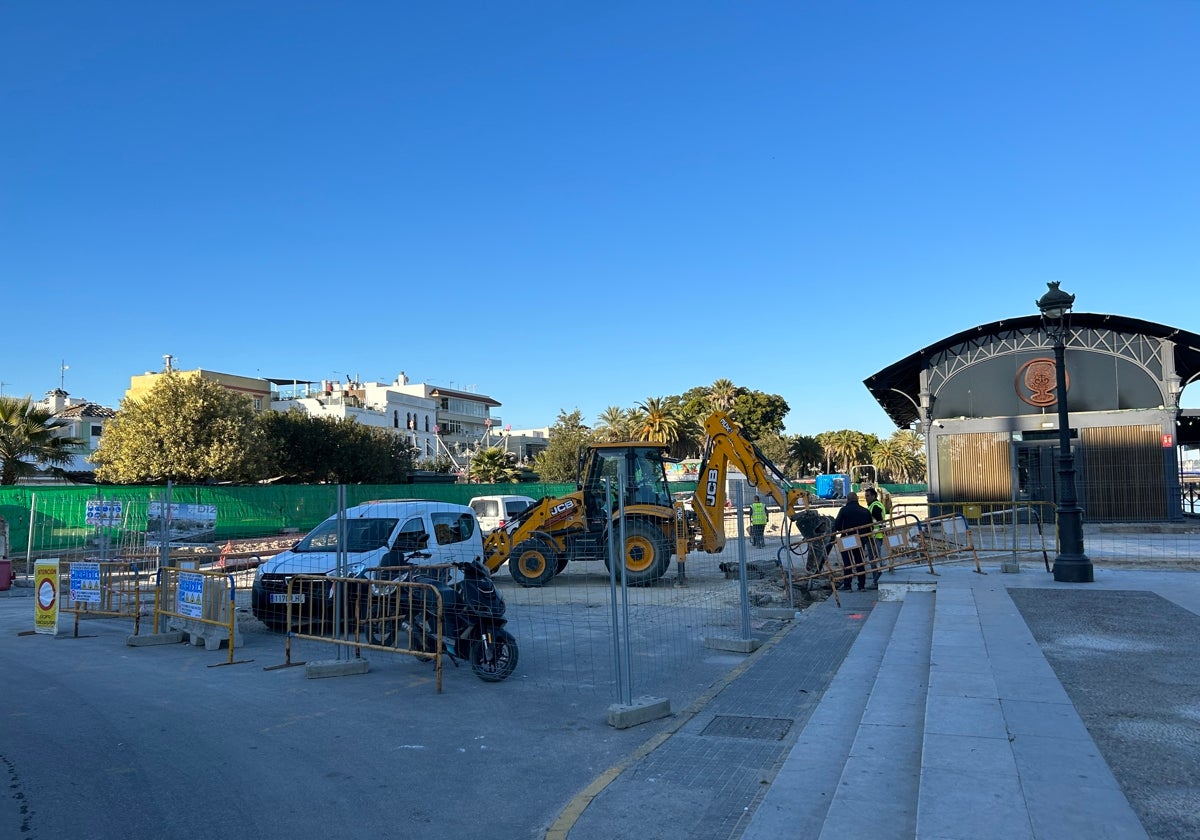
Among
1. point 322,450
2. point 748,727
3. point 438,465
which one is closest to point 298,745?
point 748,727

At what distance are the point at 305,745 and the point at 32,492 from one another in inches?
871

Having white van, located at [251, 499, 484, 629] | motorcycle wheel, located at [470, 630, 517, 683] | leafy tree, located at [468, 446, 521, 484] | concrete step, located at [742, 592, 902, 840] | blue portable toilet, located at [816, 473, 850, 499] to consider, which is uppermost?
leafy tree, located at [468, 446, 521, 484]

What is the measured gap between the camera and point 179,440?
123 ft

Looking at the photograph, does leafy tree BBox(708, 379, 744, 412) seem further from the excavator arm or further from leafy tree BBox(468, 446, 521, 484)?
the excavator arm

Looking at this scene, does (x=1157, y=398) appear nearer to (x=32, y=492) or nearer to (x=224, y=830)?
(x=224, y=830)

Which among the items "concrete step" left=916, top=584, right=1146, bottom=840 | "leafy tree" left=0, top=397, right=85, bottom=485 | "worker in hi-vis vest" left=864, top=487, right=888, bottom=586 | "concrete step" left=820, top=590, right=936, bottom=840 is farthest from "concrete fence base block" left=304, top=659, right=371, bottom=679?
"leafy tree" left=0, top=397, right=85, bottom=485

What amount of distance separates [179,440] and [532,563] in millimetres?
26634

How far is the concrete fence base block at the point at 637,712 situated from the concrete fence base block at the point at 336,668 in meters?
3.49

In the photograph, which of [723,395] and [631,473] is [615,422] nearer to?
[723,395]

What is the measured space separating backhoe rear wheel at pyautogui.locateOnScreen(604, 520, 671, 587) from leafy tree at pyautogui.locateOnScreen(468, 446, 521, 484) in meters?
39.8

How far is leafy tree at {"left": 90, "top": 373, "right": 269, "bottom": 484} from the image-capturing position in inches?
1460

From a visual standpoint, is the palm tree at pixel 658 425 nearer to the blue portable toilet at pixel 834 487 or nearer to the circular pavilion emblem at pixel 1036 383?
the blue portable toilet at pixel 834 487

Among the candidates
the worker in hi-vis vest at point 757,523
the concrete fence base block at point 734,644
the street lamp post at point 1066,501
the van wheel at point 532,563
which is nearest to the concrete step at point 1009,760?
the concrete fence base block at point 734,644

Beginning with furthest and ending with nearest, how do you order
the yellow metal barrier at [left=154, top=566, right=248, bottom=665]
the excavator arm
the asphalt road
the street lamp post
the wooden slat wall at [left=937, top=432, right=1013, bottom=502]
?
1. the wooden slat wall at [left=937, top=432, right=1013, bottom=502]
2. the excavator arm
3. the street lamp post
4. the yellow metal barrier at [left=154, top=566, right=248, bottom=665]
5. the asphalt road
